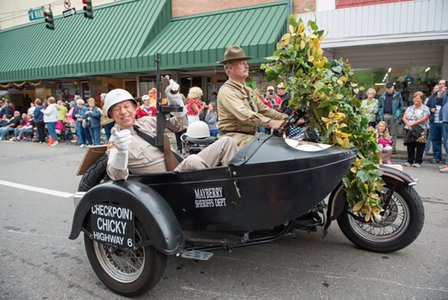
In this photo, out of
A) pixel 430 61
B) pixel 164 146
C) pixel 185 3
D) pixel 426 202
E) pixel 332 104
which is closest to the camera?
pixel 332 104

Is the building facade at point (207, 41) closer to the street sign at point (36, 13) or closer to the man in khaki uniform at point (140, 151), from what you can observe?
the street sign at point (36, 13)

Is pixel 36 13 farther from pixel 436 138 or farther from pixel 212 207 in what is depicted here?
pixel 212 207

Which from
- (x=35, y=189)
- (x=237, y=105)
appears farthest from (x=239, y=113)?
(x=35, y=189)

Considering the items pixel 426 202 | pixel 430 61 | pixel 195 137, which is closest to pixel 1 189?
pixel 195 137

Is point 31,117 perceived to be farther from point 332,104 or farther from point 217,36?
point 332,104

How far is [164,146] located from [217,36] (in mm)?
10635

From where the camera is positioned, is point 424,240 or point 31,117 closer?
point 424,240

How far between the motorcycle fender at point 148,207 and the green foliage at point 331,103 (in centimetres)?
146

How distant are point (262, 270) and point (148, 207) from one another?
1.28 m

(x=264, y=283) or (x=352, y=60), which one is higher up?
(x=352, y=60)

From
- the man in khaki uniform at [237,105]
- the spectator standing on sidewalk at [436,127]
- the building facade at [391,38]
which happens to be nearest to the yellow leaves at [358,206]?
the man in khaki uniform at [237,105]

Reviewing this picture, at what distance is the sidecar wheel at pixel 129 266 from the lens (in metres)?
2.66

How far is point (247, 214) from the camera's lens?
8.48ft

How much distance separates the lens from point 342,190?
10.2 feet
